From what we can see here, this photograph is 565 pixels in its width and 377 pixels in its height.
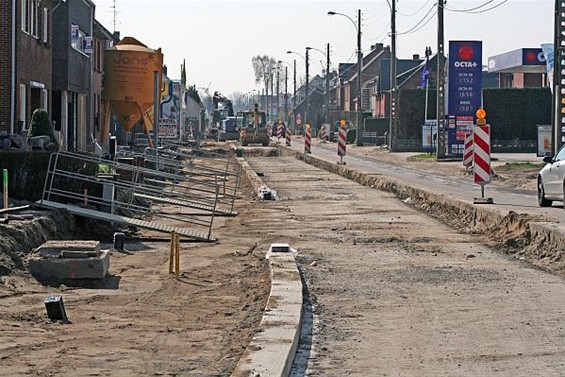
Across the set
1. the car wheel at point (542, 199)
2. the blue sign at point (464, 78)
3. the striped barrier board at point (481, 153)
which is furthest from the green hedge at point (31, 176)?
the blue sign at point (464, 78)

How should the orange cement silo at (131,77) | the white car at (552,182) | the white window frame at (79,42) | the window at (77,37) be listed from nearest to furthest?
the white car at (552,182), the orange cement silo at (131,77), the window at (77,37), the white window frame at (79,42)

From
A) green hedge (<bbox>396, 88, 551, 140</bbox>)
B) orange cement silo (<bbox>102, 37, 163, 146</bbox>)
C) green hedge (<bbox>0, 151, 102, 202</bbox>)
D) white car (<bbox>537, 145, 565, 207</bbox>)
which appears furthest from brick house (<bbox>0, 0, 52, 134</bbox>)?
green hedge (<bbox>396, 88, 551, 140</bbox>)

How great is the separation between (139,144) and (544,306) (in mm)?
37958

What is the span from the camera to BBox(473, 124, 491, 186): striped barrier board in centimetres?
2389

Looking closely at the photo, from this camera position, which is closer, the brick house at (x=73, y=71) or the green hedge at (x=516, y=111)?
the brick house at (x=73, y=71)

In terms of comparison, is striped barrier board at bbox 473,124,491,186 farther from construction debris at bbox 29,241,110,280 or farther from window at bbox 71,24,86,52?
window at bbox 71,24,86,52

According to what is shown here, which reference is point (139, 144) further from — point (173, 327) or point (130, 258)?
point (173, 327)

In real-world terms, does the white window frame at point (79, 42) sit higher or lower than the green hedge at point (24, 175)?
higher

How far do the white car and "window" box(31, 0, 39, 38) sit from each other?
55.4 ft

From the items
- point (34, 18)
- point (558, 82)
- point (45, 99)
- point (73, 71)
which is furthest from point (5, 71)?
point (558, 82)

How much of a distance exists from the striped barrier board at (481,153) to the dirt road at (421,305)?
13.4 feet

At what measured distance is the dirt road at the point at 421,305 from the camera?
332 inches

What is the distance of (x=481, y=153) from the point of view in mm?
24094

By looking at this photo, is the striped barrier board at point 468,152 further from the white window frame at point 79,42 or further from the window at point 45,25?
the white window frame at point 79,42
